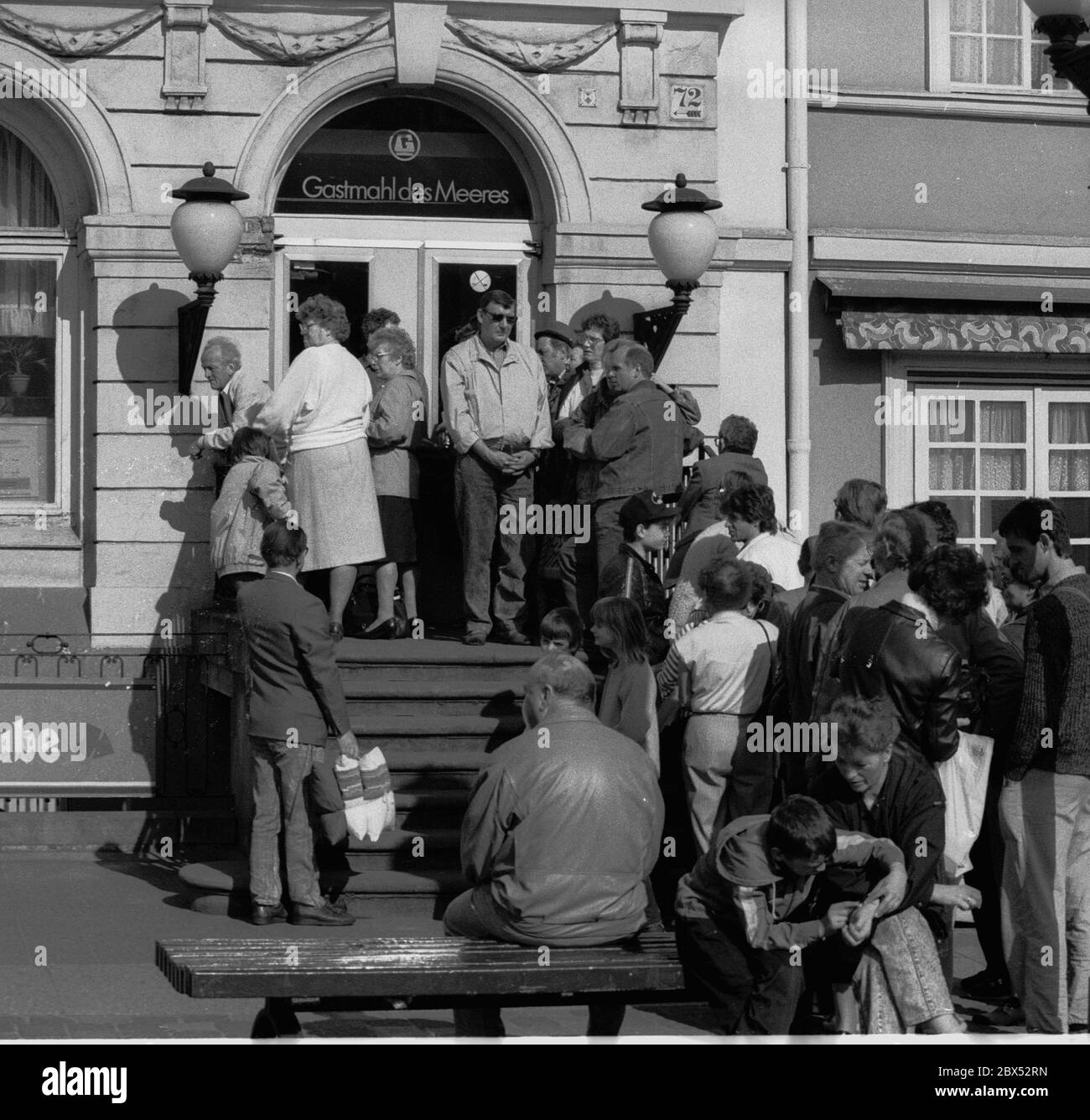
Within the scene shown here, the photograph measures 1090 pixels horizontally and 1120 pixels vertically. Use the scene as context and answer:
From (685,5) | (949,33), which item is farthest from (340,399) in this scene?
(949,33)

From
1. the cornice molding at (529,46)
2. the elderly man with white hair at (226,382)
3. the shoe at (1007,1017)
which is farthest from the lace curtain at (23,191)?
the shoe at (1007,1017)

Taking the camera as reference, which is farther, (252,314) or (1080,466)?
(1080,466)

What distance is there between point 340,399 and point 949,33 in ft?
19.8

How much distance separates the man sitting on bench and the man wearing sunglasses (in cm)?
454

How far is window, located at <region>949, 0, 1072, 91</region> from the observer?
14617 millimetres

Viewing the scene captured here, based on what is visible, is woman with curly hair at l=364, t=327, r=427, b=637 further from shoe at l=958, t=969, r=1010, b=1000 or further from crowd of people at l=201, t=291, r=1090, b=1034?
shoe at l=958, t=969, r=1010, b=1000

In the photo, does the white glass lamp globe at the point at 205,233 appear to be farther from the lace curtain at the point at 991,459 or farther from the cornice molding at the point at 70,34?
the lace curtain at the point at 991,459

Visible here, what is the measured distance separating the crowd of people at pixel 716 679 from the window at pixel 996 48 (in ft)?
12.9

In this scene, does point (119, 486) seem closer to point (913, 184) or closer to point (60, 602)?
point (60, 602)

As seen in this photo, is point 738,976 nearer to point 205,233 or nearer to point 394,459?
point 394,459

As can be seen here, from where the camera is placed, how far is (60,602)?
512 inches

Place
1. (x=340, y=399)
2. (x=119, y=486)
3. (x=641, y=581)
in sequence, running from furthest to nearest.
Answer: (x=119, y=486)
(x=340, y=399)
(x=641, y=581)

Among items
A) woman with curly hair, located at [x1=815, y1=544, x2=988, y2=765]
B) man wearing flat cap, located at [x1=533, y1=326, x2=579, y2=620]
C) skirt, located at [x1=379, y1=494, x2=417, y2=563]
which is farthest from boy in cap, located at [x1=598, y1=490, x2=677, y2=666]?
woman with curly hair, located at [x1=815, y1=544, x2=988, y2=765]

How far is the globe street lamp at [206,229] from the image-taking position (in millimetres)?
12148
